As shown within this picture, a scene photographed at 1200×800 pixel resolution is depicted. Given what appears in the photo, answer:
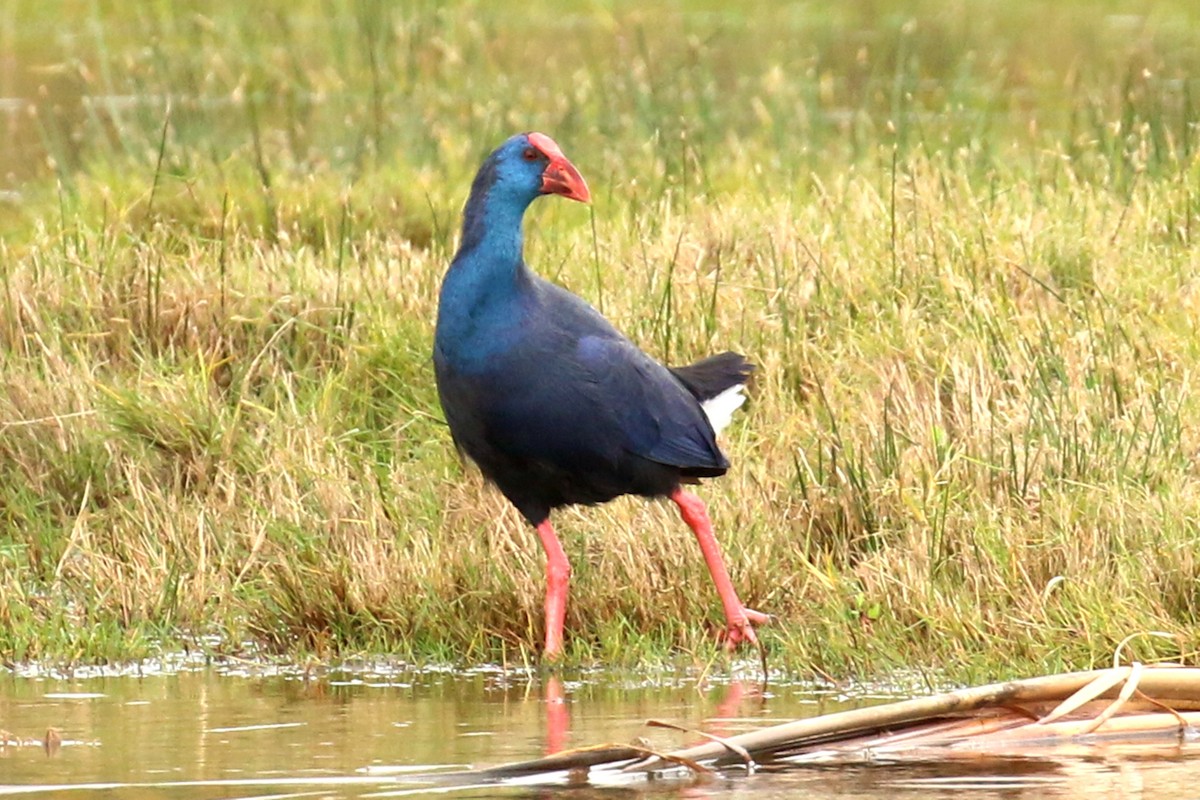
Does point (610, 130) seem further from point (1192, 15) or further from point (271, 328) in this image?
point (1192, 15)

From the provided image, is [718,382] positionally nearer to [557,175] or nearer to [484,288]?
[557,175]

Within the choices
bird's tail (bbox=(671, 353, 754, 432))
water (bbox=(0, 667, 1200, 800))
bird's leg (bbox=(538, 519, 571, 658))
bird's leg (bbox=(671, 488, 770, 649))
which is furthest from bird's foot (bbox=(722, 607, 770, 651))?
bird's tail (bbox=(671, 353, 754, 432))

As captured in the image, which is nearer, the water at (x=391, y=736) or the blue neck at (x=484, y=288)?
the water at (x=391, y=736)

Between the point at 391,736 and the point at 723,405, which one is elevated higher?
the point at 723,405

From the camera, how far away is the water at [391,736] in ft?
11.8

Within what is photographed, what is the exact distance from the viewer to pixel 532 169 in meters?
5.07

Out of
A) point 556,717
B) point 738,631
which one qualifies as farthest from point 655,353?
point 556,717

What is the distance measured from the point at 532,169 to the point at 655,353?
4.43 ft

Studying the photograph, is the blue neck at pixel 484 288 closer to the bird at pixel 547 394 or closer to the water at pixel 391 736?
the bird at pixel 547 394

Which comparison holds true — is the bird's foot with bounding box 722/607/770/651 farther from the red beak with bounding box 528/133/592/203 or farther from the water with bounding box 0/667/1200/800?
the red beak with bounding box 528/133/592/203

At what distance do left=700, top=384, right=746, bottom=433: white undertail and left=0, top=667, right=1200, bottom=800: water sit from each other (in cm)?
94

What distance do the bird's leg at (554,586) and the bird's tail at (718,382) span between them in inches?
22.6

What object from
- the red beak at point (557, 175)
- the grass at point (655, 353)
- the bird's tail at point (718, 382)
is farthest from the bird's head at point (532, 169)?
the grass at point (655, 353)

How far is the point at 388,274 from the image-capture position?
6.73m
